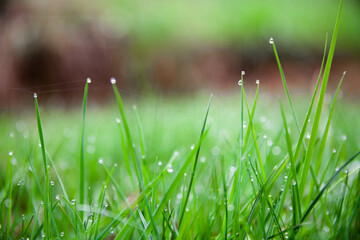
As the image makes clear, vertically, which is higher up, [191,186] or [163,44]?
[163,44]

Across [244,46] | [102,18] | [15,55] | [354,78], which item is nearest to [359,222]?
[15,55]

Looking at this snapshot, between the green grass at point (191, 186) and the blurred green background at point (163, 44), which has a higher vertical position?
the blurred green background at point (163, 44)

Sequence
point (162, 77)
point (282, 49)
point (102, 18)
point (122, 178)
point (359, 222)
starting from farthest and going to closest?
point (282, 49) → point (162, 77) → point (102, 18) → point (122, 178) → point (359, 222)

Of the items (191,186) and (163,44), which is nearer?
(191,186)

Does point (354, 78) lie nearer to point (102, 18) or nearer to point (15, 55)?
point (102, 18)

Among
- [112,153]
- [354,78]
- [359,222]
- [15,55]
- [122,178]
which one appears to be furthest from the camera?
[354,78]

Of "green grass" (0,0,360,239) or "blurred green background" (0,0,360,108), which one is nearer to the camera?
"green grass" (0,0,360,239)

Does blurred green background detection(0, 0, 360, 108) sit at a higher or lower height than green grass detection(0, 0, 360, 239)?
higher

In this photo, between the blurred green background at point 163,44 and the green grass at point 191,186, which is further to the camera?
the blurred green background at point 163,44
